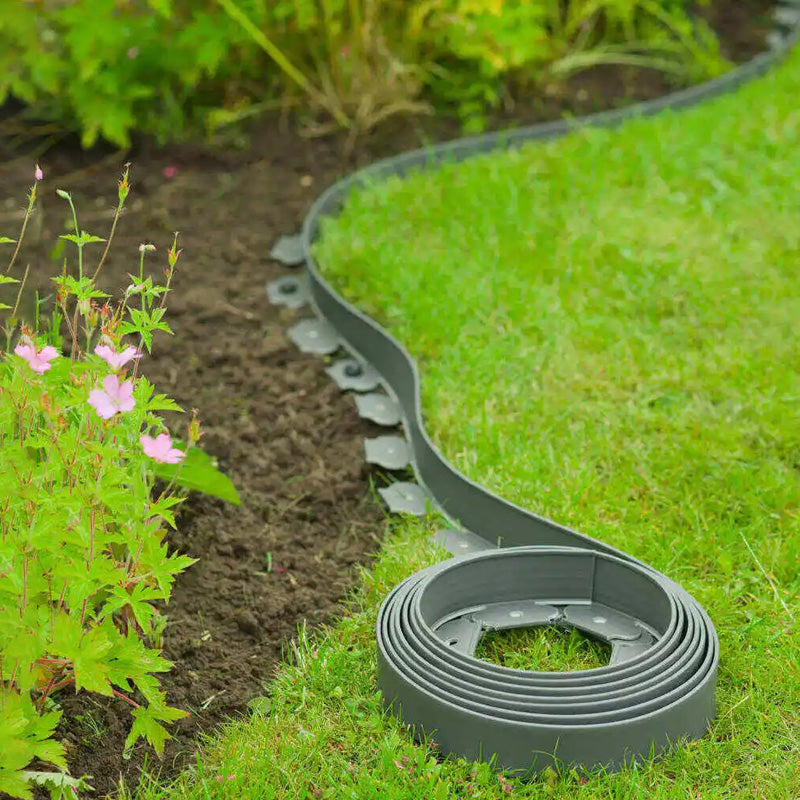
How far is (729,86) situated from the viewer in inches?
213

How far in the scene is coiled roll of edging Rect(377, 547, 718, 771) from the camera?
6.72 ft

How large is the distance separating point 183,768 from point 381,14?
3635 mm

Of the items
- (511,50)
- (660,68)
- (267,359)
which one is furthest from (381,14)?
(267,359)

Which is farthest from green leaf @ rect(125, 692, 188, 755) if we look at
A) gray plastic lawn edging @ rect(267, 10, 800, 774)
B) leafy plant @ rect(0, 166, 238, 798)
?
gray plastic lawn edging @ rect(267, 10, 800, 774)

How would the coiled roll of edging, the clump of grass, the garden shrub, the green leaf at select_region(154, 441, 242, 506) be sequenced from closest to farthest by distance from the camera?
the coiled roll of edging
the clump of grass
the green leaf at select_region(154, 441, 242, 506)
the garden shrub

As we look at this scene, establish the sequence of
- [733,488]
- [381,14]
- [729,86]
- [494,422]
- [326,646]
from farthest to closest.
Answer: [729,86]
[381,14]
[494,422]
[733,488]
[326,646]

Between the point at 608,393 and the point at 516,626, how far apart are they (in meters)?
1.01

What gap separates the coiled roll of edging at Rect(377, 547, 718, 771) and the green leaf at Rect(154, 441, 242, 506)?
1.83ft

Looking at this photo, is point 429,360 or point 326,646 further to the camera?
point 429,360

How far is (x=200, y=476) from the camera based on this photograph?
2691mm

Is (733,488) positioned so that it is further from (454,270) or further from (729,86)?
(729,86)

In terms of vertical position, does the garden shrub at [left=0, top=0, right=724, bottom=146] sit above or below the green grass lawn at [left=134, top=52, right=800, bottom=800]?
above

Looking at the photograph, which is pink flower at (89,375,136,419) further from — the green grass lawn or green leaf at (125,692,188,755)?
the green grass lawn

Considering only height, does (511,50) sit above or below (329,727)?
above
